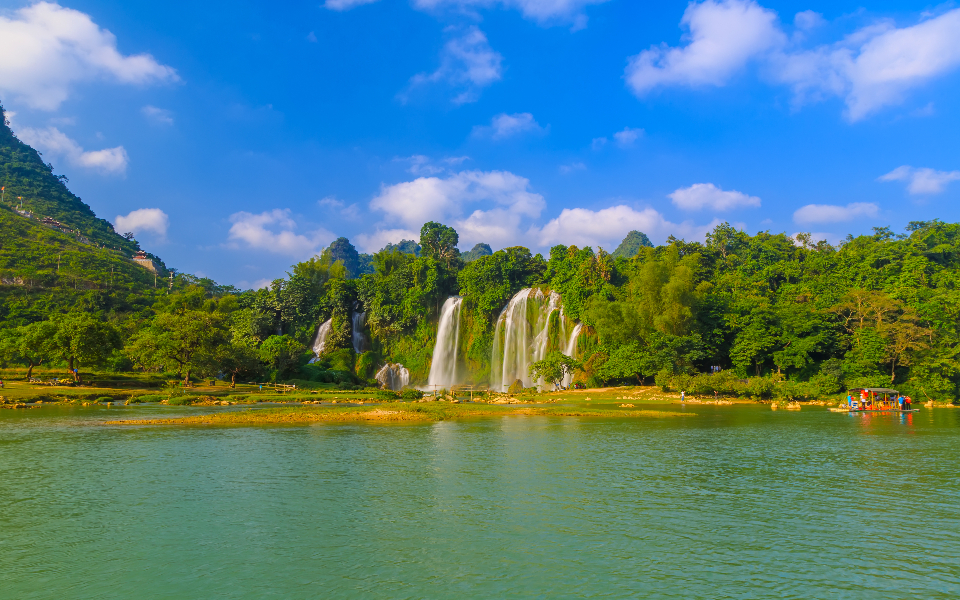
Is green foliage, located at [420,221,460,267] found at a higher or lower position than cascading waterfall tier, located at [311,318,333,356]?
higher

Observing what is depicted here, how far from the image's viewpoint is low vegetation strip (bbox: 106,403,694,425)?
103ft

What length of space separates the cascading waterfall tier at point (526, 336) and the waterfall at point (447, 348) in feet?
17.2

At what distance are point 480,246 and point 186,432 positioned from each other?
144 m

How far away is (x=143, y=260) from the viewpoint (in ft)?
433

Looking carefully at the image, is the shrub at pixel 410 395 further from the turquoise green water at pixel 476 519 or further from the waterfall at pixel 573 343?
the turquoise green water at pixel 476 519

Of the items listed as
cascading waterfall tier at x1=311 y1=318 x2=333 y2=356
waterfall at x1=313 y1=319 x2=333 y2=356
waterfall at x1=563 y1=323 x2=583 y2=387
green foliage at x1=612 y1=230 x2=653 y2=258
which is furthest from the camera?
green foliage at x1=612 y1=230 x2=653 y2=258

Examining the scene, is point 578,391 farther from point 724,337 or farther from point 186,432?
point 186,432

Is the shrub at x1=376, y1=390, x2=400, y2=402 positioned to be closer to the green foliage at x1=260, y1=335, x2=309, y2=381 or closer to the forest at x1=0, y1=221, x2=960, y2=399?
the forest at x1=0, y1=221, x2=960, y2=399

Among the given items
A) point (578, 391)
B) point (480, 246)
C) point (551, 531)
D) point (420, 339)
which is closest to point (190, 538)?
point (551, 531)

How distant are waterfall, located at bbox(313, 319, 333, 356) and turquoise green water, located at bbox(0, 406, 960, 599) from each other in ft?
159

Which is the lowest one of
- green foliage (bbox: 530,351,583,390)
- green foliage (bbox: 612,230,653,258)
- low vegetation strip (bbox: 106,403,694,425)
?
low vegetation strip (bbox: 106,403,694,425)

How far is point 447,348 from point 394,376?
7.39m

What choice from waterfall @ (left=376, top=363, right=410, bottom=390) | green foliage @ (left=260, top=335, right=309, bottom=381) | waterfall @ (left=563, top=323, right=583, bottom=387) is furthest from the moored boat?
green foliage @ (left=260, top=335, right=309, bottom=381)

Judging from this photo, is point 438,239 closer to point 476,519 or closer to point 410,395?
point 410,395
